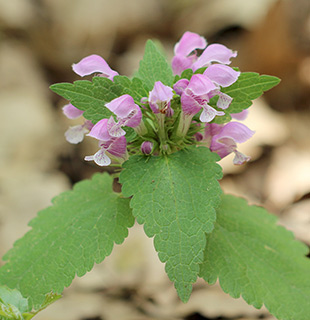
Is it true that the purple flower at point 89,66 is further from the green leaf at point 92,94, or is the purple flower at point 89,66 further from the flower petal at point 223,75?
the flower petal at point 223,75

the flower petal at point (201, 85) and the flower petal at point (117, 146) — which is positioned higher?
the flower petal at point (201, 85)

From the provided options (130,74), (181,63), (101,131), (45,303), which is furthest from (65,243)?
(130,74)

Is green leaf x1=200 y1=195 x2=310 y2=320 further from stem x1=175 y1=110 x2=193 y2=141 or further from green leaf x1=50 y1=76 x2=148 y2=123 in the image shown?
green leaf x1=50 y1=76 x2=148 y2=123

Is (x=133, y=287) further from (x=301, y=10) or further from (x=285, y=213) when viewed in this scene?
(x=301, y=10)

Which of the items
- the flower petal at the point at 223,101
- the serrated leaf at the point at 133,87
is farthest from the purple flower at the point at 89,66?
the flower petal at the point at 223,101

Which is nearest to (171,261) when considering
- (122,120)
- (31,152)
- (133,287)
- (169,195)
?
(169,195)

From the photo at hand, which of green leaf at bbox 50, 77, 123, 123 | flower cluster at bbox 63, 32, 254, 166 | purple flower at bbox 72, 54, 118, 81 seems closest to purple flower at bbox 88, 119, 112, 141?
flower cluster at bbox 63, 32, 254, 166

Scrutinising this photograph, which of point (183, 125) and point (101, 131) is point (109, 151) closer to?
point (101, 131)
